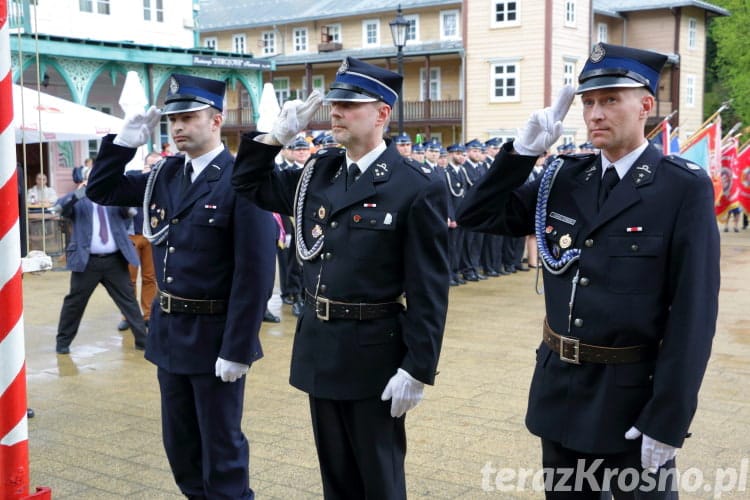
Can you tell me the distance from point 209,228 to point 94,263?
5.29 m

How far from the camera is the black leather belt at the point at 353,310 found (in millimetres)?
3605

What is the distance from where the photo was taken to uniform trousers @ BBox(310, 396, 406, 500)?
361cm

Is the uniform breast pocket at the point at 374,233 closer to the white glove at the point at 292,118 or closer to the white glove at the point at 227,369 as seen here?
the white glove at the point at 292,118

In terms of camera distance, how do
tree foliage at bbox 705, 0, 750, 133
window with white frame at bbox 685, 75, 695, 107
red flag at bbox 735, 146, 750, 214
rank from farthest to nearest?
tree foliage at bbox 705, 0, 750, 133 → window with white frame at bbox 685, 75, 695, 107 → red flag at bbox 735, 146, 750, 214

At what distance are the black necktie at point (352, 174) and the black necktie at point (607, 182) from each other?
1.08m

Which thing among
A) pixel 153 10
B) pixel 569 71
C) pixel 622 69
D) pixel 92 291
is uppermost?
pixel 153 10

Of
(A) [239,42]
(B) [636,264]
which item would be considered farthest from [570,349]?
(A) [239,42]

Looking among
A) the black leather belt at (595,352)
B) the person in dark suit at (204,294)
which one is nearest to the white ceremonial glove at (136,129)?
the person in dark suit at (204,294)

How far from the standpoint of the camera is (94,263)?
9.03 metres

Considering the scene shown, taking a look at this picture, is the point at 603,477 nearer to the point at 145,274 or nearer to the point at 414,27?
the point at 145,274

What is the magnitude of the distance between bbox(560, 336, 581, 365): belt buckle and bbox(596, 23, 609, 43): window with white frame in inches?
1430

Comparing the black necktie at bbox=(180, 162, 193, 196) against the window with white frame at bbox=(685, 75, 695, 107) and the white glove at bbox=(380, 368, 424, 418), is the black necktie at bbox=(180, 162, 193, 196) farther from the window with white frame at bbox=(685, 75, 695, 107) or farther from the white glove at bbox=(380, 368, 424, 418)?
the window with white frame at bbox=(685, 75, 695, 107)

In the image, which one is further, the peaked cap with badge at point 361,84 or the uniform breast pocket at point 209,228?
the uniform breast pocket at point 209,228

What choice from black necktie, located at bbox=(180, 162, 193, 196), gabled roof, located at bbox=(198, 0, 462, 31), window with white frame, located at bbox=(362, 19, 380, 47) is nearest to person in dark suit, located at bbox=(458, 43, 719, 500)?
black necktie, located at bbox=(180, 162, 193, 196)
